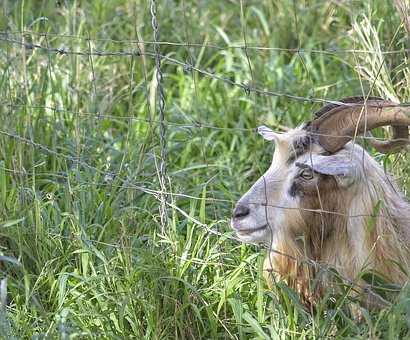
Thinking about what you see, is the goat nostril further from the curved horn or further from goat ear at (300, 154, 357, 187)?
the curved horn

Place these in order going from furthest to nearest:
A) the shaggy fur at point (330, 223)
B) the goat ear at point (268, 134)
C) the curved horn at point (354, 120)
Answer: the goat ear at point (268, 134) → the shaggy fur at point (330, 223) → the curved horn at point (354, 120)

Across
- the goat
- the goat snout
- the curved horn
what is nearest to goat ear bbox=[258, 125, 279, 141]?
the goat

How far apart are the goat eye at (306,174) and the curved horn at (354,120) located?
115 millimetres

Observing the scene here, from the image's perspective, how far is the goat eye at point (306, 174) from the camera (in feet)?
15.5

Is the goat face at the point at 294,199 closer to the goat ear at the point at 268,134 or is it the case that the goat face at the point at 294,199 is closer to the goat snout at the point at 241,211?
the goat snout at the point at 241,211

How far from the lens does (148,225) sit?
535 centimetres

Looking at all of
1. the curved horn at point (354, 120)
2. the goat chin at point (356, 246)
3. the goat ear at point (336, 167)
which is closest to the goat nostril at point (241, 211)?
the goat chin at point (356, 246)

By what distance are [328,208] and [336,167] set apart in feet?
0.77

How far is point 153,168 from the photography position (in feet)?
19.4

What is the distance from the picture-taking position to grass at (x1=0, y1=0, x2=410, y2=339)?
4621 millimetres

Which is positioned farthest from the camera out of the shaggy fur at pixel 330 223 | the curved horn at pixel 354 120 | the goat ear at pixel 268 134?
the goat ear at pixel 268 134

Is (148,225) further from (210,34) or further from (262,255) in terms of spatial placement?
(210,34)

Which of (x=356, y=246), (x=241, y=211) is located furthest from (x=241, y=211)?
(x=356, y=246)

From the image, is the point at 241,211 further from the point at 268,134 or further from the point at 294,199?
the point at 268,134
